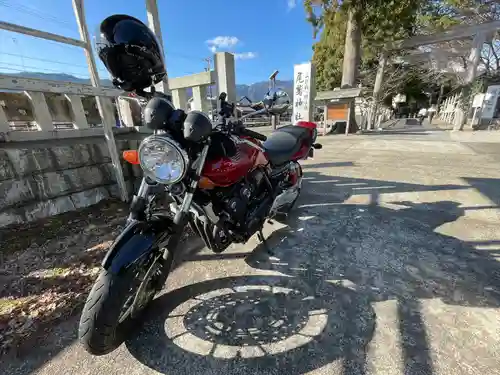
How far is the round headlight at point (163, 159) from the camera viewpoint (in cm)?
120

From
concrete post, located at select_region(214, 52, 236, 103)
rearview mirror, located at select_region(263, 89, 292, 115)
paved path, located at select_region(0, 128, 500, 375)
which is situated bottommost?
paved path, located at select_region(0, 128, 500, 375)

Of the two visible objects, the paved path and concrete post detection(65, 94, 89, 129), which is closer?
the paved path

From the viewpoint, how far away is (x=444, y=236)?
2225 mm

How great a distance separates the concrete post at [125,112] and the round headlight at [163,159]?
3.47 meters

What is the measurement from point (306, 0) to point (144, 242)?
547 inches

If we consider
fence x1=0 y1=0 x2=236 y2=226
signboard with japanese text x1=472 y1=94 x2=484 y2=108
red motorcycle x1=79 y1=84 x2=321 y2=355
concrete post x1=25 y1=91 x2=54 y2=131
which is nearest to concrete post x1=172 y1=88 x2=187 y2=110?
fence x1=0 y1=0 x2=236 y2=226

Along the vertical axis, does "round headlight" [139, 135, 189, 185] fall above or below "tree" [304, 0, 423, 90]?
below

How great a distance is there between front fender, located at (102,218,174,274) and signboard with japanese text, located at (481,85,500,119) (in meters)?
15.2

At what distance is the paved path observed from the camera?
120 cm

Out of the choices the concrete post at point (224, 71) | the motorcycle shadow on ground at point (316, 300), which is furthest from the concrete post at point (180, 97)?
the motorcycle shadow on ground at point (316, 300)

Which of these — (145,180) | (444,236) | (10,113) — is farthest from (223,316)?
(10,113)

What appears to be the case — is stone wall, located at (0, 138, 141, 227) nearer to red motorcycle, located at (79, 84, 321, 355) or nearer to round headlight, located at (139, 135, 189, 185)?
red motorcycle, located at (79, 84, 321, 355)

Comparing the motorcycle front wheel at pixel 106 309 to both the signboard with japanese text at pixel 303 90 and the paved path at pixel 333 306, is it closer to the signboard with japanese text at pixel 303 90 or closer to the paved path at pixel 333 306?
the paved path at pixel 333 306

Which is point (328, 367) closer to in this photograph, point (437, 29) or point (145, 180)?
point (145, 180)
